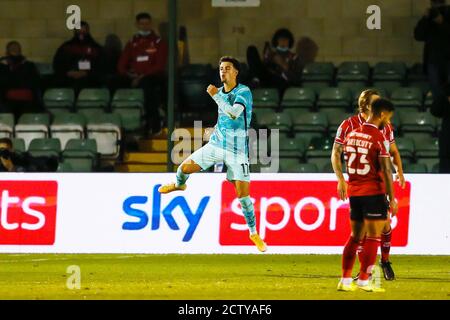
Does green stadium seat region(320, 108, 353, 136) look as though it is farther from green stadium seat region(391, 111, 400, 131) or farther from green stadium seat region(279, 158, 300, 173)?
green stadium seat region(279, 158, 300, 173)

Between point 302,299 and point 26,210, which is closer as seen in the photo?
point 302,299

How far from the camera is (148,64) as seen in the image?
70.2ft

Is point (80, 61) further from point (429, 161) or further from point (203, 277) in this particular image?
point (203, 277)

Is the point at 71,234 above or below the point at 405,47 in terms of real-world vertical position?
below

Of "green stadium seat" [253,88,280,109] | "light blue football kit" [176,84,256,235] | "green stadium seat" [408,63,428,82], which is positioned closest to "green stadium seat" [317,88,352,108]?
"green stadium seat" [253,88,280,109]

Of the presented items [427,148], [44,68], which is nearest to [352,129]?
[427,148]

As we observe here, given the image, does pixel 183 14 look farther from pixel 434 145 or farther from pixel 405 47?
pixel 434 145

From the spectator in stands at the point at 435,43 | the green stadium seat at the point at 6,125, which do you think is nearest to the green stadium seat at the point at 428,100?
the spectator in stands at the point at 435,43

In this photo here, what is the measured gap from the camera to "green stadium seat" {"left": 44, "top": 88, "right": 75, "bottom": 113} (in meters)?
22.0

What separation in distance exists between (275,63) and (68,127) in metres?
3.36

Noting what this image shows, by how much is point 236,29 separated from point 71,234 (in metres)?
7.00

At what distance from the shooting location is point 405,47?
2252 cm

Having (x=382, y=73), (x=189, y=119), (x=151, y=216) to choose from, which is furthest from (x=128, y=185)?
(x=382, y=73)

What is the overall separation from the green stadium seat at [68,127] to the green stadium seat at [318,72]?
11.8 ft
